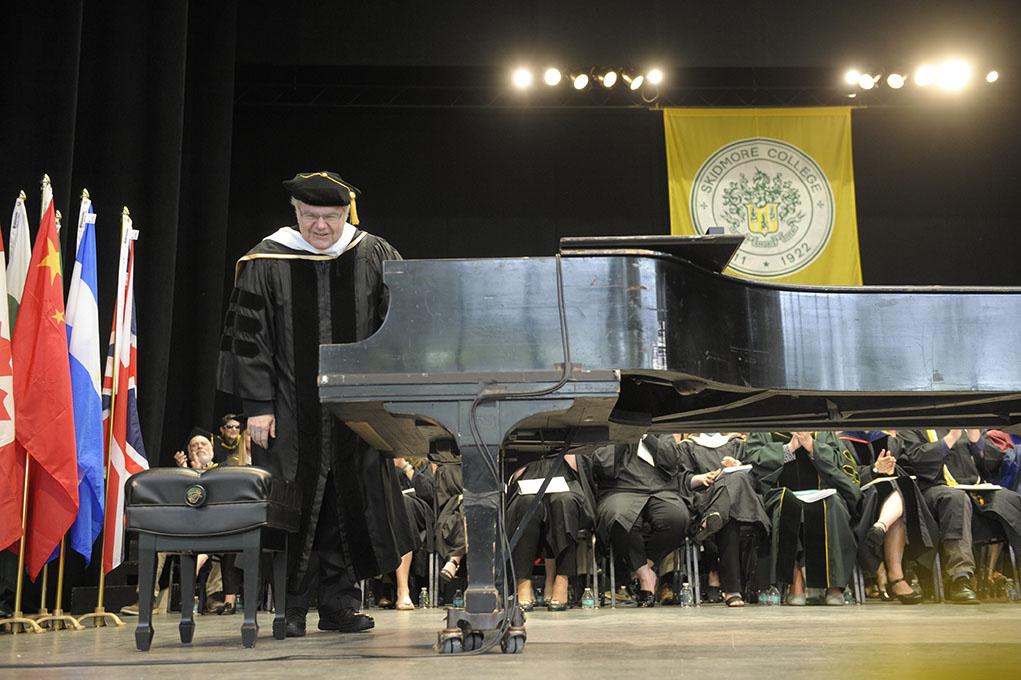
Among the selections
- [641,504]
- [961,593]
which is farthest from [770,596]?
[961,593]

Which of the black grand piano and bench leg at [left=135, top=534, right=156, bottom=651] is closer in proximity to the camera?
the black grand piano

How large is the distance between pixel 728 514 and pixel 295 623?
3.57 m

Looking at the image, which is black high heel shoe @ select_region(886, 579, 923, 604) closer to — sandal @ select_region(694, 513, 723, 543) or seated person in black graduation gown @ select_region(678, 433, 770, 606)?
seated person in black graduation gown @ select_region(678, 433, 770, 606)

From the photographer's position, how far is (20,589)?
5.38 meters

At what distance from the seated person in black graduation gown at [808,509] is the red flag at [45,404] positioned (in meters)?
4.21

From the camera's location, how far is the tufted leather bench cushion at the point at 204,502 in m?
3.49

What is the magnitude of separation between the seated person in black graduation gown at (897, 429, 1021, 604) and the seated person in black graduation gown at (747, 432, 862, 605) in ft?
1.47

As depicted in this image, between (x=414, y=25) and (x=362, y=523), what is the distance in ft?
21.1

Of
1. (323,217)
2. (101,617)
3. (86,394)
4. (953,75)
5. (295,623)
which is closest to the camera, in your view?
(295,623)

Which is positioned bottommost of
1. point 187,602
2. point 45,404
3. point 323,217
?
point 187,602

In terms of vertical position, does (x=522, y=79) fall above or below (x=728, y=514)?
above

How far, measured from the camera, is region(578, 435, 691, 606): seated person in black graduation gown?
660 centimetres

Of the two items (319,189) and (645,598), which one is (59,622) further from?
(645,598)

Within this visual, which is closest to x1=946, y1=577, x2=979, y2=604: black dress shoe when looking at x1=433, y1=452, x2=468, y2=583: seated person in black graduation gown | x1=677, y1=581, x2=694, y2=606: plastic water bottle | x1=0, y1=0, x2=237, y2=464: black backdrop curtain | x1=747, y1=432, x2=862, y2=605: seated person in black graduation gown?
x1=747, y1=432, x2=862, y2=605: seated person in black graduation gown
